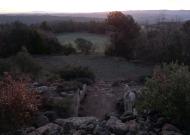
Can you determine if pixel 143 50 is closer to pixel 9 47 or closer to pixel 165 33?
pixel 165 33

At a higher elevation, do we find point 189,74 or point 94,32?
point 189,74

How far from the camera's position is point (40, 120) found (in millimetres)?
9617

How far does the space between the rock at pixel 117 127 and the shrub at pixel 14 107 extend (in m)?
1.44

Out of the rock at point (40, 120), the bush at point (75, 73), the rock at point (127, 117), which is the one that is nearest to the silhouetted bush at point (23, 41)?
the bush at point (75, 73)

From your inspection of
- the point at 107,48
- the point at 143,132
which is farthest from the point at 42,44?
the point at 143,132

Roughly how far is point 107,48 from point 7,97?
24.2 m

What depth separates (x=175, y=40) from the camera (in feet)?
86.3

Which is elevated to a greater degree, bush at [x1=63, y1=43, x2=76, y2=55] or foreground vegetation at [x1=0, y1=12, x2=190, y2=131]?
foreground vegetation at [x1=0, y1=12, x2=190, y2=131]

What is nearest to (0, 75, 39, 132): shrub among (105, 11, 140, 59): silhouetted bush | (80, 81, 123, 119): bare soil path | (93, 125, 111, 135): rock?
(93, 125, 111, 135): rock

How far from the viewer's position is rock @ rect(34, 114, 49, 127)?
939 cm

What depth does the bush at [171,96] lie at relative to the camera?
344 inches

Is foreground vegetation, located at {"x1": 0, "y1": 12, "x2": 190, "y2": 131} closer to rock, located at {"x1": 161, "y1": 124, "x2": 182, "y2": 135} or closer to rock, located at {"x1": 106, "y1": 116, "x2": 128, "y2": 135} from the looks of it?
rock, located at {"x1": 161, "y1": 124, "x2": 182, "y2": 135}

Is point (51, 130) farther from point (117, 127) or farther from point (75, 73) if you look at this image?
point (75, 73)

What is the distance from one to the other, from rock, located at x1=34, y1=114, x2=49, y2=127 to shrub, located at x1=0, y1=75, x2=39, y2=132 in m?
0.55
